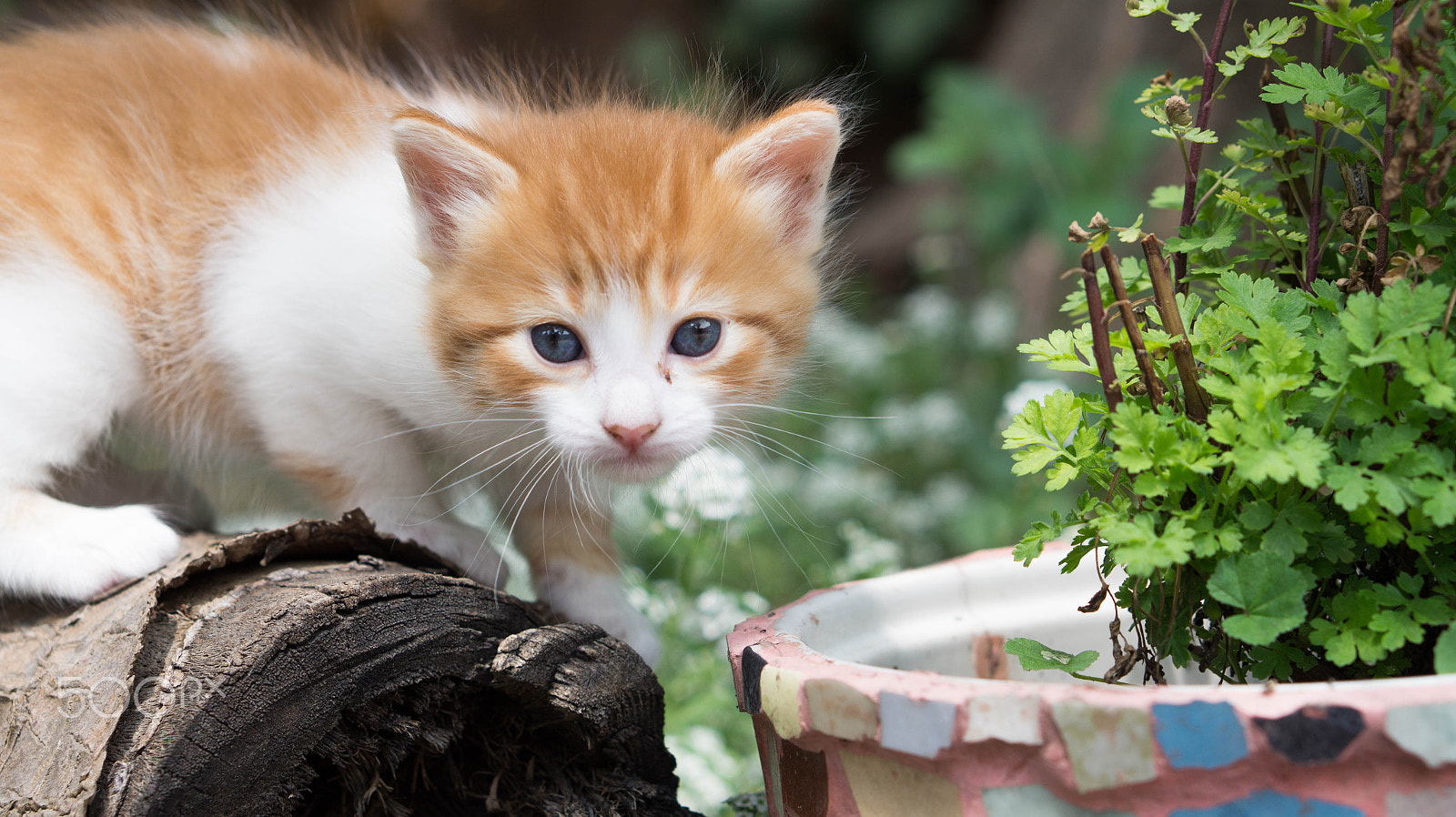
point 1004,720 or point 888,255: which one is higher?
point 888,255

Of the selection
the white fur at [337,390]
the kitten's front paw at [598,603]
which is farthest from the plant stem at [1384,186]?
the kitten's front paw at [598,603]

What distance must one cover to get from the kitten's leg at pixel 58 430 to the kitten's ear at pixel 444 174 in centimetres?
49

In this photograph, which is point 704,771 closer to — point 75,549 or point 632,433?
point 632,433

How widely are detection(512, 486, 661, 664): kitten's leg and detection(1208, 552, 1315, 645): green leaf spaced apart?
88 centimetres

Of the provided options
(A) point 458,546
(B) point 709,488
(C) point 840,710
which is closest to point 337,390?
(A) point 458,546

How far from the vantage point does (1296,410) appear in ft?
2.65

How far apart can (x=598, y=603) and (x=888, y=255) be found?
3.53 m

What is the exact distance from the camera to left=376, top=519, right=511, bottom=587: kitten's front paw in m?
1.52

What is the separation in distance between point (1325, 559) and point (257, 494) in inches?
63.2

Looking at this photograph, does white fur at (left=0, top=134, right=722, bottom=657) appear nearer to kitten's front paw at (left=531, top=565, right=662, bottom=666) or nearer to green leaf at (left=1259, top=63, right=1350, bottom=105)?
kitten's front paw at (left=531, top=565, right=662, bottom=666)

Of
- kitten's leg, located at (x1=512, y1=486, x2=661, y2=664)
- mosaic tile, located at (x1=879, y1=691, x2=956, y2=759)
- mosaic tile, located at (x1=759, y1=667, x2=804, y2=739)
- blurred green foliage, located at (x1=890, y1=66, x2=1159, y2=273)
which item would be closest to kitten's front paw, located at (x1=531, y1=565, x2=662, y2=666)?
kitten's leg, located at (x1=512, y1=486, x2=661, y2=664)

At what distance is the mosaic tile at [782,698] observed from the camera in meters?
0.85

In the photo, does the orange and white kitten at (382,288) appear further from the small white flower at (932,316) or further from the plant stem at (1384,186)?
the small white flower at (932,316)

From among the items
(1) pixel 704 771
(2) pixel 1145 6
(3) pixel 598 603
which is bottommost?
(1) pixel 704 771
